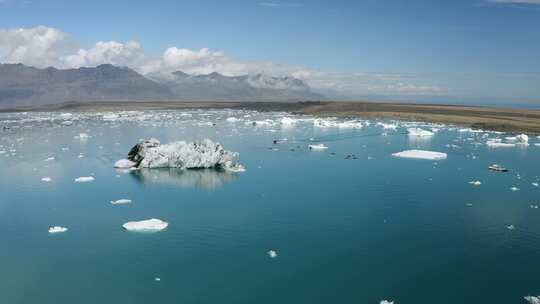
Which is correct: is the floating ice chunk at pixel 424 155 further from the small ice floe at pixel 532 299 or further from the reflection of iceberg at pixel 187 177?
the small ice floe at pixel 532 299

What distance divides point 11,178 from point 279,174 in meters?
13.6

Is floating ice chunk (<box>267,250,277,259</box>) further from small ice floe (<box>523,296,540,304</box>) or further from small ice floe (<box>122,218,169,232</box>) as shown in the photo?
small ice floe (<box>523,296,540,304</box>)

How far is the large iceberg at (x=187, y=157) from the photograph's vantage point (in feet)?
87.2

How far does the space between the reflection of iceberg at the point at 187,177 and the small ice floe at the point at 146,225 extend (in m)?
6.21

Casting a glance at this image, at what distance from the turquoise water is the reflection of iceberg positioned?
4.0 inches

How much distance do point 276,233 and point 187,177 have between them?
1011 centimetres

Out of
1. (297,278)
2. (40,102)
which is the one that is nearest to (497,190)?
(297,278)

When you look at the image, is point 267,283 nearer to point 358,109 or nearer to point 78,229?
point 78,229

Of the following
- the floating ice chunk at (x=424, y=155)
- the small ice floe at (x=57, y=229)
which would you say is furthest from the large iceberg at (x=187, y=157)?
the floating ice chunk at (x=424, y=155)

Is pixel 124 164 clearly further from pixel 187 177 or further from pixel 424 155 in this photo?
pixel 424 155

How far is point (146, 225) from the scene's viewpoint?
1647 centimetres

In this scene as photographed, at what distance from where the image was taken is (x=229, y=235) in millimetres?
15789

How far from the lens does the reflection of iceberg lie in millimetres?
23562

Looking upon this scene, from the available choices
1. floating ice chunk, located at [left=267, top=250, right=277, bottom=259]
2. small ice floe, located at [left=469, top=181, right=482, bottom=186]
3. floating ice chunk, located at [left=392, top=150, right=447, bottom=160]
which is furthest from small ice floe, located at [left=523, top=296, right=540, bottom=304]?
floating ice chunk, located at [left=392, top=150, right=447, bottom=160]
